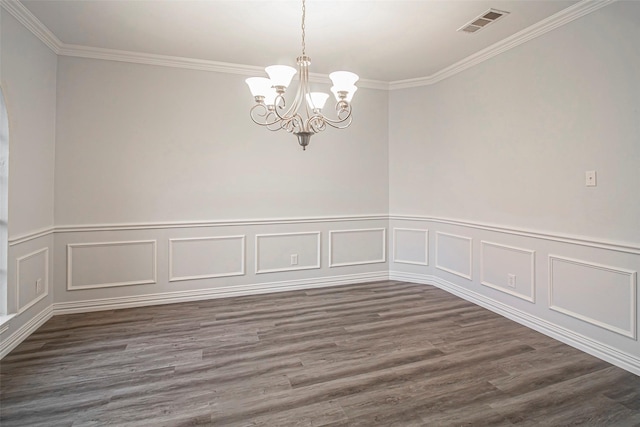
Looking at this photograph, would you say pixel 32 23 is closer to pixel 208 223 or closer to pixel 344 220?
pixel 208 223

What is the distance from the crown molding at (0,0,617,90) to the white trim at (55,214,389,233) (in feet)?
5.61

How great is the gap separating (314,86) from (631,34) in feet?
9.72

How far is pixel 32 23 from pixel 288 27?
2.13 meters

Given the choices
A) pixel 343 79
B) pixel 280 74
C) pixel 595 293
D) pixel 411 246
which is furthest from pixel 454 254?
pixel 280 74

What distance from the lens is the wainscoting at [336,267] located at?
2.70 metres

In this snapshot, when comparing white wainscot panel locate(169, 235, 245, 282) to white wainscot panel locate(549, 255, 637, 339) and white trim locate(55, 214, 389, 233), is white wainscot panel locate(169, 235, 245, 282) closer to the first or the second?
white trim locate(55, 214, 389, 233)

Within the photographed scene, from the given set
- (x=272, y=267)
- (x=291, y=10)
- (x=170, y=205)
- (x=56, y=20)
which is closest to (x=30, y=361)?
(x=170, y=205)

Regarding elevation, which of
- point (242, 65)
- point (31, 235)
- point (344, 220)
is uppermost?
point (242, 65)

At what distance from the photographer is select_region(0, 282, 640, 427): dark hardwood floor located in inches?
78.5

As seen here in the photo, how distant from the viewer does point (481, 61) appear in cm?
371

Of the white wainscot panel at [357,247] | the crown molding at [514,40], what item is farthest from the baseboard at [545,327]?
the crown molding at [514,40]

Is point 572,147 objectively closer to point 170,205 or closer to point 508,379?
point 508,379

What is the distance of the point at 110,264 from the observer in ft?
12.1

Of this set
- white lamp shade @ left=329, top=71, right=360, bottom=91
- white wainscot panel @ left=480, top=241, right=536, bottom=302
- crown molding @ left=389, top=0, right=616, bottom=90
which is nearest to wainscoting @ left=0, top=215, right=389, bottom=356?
white wainscot panel @ left=480, top=241, right=536, bottom=302
